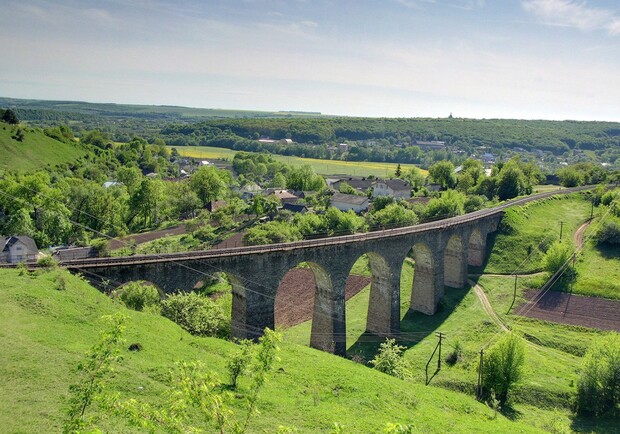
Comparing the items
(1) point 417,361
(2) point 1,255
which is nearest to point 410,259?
(1) point 417,361

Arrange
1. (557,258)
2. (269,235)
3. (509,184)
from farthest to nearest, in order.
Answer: (509,184), (269,235), (557,258)

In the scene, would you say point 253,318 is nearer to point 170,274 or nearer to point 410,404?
point 170,274

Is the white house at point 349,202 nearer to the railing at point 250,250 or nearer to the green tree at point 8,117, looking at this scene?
the railing at point 250,250

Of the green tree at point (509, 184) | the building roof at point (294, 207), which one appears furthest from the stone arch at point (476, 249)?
the building roof at point (294, 207)

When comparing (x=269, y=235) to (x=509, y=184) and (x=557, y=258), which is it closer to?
(x=557, y=258)

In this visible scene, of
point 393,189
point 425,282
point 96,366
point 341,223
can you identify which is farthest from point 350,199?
point 96,366
